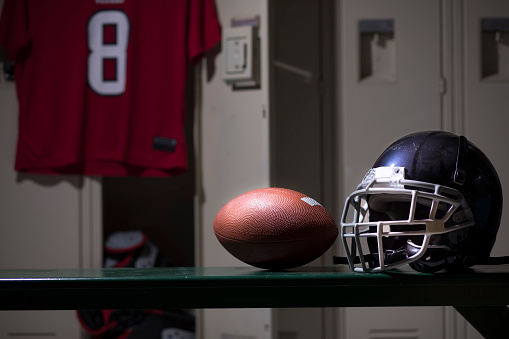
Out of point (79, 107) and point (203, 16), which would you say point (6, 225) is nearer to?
point (79, 107)

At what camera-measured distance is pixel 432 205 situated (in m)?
1.15

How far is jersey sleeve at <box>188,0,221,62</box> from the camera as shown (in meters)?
2.75

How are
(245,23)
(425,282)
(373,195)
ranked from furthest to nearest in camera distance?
(245,23) → (373,195) → (425,282)

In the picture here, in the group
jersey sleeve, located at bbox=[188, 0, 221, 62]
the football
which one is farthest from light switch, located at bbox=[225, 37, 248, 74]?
the football

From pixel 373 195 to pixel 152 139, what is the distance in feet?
5.58

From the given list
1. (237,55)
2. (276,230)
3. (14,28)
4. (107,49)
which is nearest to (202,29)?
(237,55)

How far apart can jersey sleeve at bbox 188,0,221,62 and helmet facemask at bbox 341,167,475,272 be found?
5.41ft

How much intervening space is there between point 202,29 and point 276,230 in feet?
5.75

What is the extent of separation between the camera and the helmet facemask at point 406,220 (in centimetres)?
116

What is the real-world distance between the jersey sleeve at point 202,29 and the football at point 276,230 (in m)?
1.55

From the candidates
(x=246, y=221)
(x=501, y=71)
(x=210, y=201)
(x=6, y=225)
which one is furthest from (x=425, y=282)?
(x=6, y=225)

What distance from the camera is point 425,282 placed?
1.17m

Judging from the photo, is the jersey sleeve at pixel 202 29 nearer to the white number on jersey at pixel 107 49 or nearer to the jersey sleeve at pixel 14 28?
the white number on jersey at pixel 107 49

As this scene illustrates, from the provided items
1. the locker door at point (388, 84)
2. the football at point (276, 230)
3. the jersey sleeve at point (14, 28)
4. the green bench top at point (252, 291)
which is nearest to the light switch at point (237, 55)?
the locker door at point (388, 84)
